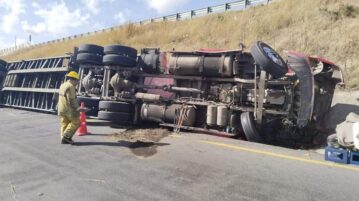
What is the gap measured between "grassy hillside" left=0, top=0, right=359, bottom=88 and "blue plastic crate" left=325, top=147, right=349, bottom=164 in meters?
4.89

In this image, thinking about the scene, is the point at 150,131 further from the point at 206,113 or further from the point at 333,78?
the point at 333,78

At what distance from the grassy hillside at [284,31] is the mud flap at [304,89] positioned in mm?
3896

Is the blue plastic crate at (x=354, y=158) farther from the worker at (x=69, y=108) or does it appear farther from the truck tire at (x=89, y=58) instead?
the truck tire at (x=89, y=58)

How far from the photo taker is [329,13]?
14086 millimetres

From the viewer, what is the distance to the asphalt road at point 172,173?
432 cm

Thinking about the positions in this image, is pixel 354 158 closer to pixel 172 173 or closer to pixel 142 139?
pixel 172 173

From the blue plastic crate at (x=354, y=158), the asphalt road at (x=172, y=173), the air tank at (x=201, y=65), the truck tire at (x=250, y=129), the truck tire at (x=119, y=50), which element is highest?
the truck tire at (x=119, y=50)

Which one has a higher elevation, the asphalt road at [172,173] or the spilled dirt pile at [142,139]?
the spilled dirt pile at [142,139]

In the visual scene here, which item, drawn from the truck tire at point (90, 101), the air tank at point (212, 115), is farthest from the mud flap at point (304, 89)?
the truck tire at point (90, 101)

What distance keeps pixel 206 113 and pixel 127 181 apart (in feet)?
12.2

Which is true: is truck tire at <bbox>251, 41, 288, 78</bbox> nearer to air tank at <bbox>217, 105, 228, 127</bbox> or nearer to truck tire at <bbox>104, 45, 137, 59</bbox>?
air tank at <bbox>217, 105, 228, 127</bbox>

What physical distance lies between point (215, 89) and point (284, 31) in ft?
Result: 26.9

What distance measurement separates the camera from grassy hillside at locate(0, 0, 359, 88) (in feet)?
38.6

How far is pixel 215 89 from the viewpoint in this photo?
8.34 meters
